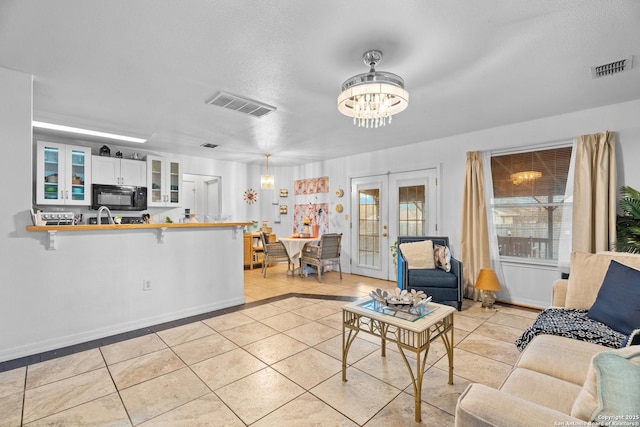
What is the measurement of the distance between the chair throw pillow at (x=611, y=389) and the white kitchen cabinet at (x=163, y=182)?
19.4 ft

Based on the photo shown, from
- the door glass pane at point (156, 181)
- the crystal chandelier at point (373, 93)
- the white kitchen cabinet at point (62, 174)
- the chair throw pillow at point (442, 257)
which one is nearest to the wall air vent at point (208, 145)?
the door glass pane at point (156, 181)

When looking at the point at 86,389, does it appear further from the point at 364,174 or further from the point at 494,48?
the point at 364,174

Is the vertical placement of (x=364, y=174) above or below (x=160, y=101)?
below

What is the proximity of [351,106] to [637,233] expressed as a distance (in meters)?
3.12

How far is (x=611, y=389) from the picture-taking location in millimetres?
820

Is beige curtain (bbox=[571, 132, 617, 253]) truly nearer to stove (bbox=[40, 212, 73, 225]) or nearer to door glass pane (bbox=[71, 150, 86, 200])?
stove (bbox=[40, 212, 73, 225])

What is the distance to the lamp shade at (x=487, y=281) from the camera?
3674 mm

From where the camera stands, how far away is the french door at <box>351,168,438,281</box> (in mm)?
4961

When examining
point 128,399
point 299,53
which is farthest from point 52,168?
point 299,53

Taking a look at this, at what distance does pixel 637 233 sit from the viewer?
2.87 metres

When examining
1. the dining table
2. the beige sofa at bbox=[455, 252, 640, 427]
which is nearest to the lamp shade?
the beige sofa at bbox=[455, 252, 640, 427]

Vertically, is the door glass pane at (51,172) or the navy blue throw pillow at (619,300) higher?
the door glass pane at (51,172)

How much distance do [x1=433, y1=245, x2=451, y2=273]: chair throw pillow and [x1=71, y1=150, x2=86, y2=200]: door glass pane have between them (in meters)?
5.44

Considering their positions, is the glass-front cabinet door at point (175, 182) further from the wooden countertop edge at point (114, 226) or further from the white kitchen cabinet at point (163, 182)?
the wooden countertop edge at point (114, 226)
